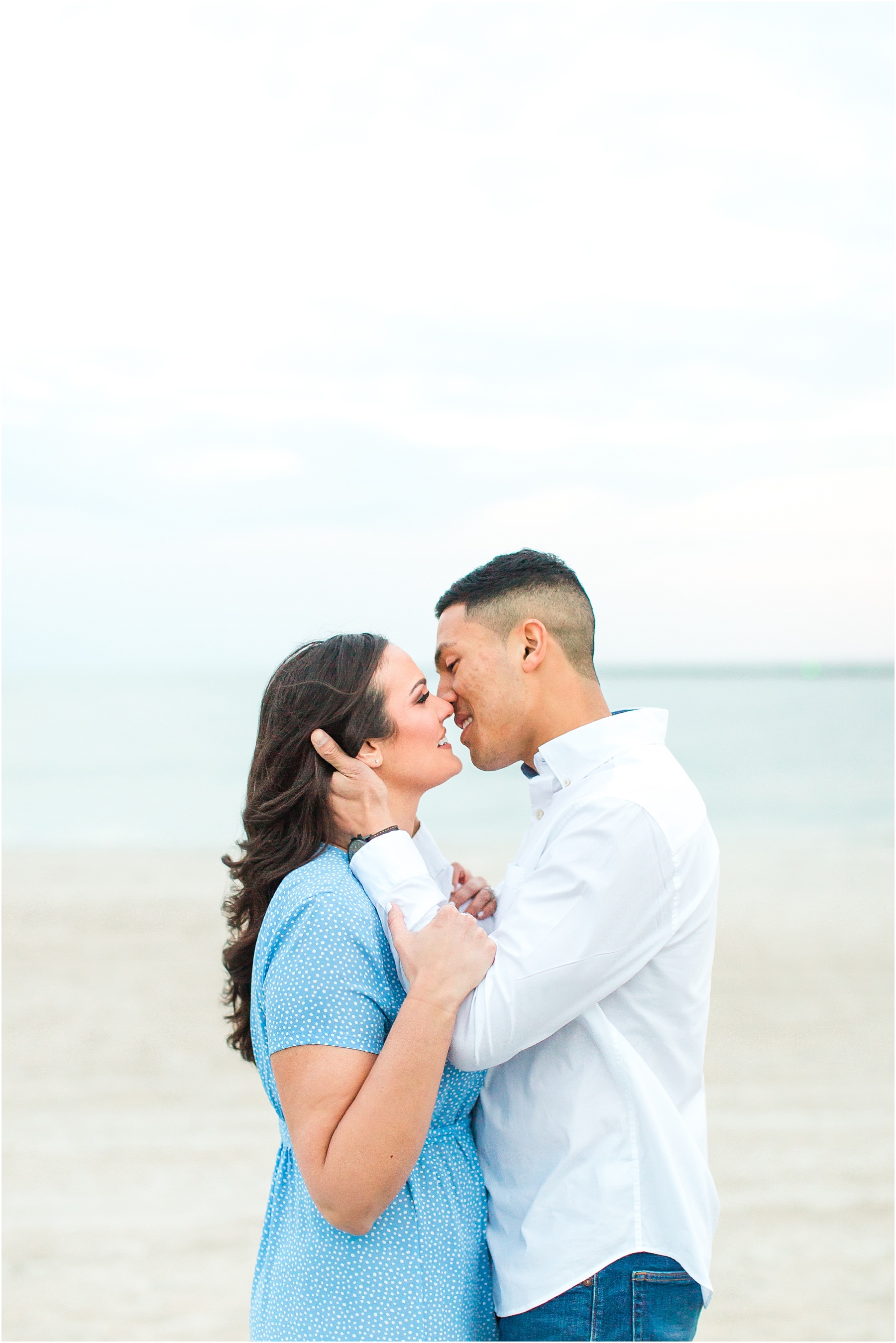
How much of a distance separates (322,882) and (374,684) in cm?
52

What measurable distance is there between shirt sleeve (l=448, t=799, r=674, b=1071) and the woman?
0.07m

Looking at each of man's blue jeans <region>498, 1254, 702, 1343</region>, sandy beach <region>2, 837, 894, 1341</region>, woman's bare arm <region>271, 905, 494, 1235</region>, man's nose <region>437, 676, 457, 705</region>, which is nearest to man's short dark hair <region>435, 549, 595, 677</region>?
man's nose <region>437, 676, 457, 705</region>

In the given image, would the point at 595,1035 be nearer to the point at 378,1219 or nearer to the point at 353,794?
the point at 378,1219

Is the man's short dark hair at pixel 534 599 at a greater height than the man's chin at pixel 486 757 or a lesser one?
greater

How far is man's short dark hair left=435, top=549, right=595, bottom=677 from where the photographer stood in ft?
9.74

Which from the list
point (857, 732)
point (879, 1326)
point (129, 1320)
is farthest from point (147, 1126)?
point (857, 732)

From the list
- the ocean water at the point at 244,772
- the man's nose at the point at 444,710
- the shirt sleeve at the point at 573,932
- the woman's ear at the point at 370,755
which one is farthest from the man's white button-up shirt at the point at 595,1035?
the ocean water at the point at 244,772

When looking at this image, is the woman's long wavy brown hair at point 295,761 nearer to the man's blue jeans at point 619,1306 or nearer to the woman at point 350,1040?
the woman at point 350,1040

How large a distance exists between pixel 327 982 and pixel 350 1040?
0.12m

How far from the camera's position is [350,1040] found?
2160mm

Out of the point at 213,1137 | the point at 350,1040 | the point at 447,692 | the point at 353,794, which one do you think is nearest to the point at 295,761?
the point at 353,794

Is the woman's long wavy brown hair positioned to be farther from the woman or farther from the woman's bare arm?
the woman's bare arm

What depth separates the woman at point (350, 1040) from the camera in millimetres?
2105

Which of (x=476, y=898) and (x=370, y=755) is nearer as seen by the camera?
(x=370, y=755)
